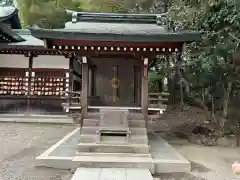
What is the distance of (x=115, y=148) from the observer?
8.25 metres

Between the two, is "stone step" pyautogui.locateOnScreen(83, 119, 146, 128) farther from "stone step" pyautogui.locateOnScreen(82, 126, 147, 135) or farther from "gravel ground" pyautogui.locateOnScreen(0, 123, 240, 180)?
"gravel ground" pyautogui.locateOnScreen(0, 123, 240, 180)

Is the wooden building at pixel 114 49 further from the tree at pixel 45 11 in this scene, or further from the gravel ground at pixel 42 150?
the tree at pixel 45 11

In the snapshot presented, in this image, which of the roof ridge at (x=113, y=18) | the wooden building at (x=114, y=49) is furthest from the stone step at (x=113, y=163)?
the roof ridge at (x=113, y=18)

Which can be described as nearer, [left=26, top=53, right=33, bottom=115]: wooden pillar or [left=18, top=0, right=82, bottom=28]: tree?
[left=26, top=53, right=33, bottom=115]: wooden pillar

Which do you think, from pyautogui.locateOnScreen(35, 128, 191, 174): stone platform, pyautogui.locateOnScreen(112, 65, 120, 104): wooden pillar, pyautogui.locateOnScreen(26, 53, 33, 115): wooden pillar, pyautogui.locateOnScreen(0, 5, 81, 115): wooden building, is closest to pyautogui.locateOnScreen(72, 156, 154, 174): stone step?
pyautogui.locateOnScreen(35, 128, 191, 174): stone platform

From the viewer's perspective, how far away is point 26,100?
16109mm

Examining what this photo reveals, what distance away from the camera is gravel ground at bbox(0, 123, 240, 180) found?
22.9 ft

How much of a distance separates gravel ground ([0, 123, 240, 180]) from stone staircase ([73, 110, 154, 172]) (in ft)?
2.04

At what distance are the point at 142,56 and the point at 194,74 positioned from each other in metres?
5.81

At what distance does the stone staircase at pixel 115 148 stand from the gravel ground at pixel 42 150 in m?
0.62

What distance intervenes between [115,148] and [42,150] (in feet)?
7.92

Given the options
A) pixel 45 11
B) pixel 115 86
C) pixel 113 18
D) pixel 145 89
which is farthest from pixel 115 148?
pixel 45 11

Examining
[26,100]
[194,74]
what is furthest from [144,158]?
[26,100]

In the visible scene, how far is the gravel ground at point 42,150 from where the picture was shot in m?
6.97
